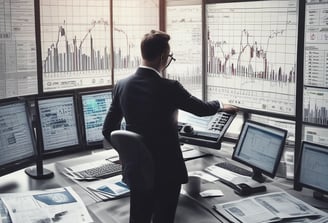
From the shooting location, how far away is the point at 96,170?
2.63 meters

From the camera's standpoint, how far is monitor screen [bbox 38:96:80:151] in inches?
110

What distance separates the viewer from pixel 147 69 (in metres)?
2.14

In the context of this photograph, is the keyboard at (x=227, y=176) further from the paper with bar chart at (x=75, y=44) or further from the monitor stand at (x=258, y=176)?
the paper with bar chart at (x=75, y=44)

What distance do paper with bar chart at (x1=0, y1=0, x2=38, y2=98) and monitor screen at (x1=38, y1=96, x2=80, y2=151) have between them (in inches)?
6.5

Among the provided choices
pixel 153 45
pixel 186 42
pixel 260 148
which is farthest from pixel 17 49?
pixel 260 148

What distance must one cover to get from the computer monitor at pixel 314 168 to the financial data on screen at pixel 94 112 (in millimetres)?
1348

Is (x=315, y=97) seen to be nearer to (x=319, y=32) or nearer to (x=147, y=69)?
(x=319, y=32)

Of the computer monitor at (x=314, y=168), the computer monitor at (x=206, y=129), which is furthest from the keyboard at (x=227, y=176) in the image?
the computer monitor at (x=314, y=168)

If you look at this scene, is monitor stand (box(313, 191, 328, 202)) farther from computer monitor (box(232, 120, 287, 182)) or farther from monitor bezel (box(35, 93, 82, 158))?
monitor bezel (box(35, 93, 82, 158))

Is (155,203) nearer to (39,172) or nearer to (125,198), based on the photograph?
(125,198)

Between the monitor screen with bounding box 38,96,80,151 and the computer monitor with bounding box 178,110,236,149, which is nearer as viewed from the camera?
the computer monitor with bounding box 178,110,236,149

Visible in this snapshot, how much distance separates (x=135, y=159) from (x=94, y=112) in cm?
113

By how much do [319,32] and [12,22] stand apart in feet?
5.65

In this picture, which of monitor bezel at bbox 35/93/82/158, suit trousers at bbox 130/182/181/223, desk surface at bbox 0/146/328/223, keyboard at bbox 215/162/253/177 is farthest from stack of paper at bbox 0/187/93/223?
keyboard at bbox 215/162/253/177
